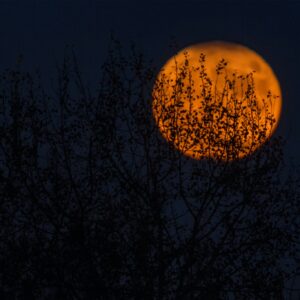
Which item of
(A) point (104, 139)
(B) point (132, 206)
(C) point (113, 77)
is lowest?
(B) point (132, 206)

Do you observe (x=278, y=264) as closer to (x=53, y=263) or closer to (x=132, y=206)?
(x=132, y=206)

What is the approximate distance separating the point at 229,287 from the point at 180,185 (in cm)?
234

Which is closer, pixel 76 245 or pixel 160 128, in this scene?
pixel 76 245

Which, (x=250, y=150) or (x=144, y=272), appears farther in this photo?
(x=250, y=150)

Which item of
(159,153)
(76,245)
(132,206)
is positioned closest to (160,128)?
(159,153)

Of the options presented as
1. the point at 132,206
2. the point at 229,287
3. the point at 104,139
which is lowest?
the point at 229,287

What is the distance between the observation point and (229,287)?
20.1 metres

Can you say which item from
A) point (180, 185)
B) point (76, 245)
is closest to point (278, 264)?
point (180, 185)

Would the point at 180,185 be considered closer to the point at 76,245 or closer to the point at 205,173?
the point at 205,173

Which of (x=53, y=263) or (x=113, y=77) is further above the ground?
(x=113, y=77)

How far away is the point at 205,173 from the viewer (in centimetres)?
2095

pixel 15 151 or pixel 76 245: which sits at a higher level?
pixel 15 151

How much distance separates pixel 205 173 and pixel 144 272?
2573 mm

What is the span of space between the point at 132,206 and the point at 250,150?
2.86 m
